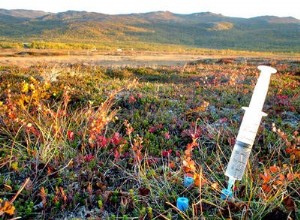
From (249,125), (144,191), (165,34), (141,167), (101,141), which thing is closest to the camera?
(249,125)

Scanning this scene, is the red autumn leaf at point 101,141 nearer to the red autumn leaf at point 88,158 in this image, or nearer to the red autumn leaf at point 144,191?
the red autumn leaf at point 88,158

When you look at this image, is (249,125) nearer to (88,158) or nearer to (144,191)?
(144,191)

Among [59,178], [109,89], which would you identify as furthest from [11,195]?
[109,89]

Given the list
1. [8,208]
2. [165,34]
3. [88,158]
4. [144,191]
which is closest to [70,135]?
[88,158]

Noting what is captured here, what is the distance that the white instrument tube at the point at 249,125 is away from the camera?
10.1 ft

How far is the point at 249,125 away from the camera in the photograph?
126 inches

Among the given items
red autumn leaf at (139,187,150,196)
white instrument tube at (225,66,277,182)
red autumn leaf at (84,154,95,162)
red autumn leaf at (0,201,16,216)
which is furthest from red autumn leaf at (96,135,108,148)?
white instrument tube at (225,66,277,182)

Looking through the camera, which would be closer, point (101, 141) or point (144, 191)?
point (144, 191)

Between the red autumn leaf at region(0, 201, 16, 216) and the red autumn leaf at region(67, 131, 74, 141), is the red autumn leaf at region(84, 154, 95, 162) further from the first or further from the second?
the red autumn leaf at region(0, 201, 16, 216)

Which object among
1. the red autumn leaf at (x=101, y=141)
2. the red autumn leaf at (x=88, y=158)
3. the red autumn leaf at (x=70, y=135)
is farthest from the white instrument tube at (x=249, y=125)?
the red autumn leaf at (x=70, y=135)

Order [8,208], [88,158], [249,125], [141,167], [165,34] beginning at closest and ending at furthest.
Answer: [8,208], [249,125], [141,167], [88,158], [165,34]

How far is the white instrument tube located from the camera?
121 inches

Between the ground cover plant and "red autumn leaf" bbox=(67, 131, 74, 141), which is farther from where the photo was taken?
"red autumn leaf" bbox=(67, 131, 74, 141)

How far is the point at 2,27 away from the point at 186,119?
116 meters
